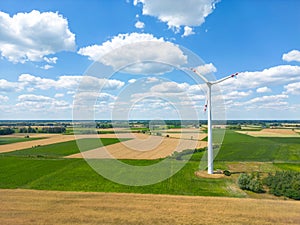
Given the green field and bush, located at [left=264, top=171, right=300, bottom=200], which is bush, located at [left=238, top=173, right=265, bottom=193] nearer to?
the green field

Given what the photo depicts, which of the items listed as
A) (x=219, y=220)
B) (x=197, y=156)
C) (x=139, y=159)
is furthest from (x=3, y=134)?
(x=219, y=220)

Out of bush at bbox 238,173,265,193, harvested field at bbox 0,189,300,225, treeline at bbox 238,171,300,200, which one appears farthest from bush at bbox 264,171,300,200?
harvested field at bbox 0,189,300,225

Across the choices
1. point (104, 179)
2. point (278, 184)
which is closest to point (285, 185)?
point (278, 184)

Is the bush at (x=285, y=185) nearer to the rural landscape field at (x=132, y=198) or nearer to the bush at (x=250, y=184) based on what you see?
the rural landscape field at (x=132, y=198)

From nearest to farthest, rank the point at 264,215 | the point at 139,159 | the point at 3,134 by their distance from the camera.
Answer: the point at 264,215
the point at 139,159
the point at 3,134

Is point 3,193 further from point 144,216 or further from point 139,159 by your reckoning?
point 139,159

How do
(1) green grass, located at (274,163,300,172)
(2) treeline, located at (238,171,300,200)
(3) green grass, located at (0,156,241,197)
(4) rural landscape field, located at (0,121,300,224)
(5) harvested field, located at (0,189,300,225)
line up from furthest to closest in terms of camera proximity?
(1) green grass, located at (274,163,300,172)
(3) green grass, located at (0,156,241,197)
(2) treeline, located at (238,171,300,200)
(4) rural landscape field, located at (0,121,300,224)
(5) harvested field, located at (0,189,300,225)

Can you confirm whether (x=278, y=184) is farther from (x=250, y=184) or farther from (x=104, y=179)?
(x=104, y=179)

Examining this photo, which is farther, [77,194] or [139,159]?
[139,159]

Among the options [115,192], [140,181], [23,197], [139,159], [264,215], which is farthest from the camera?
[139,159]
